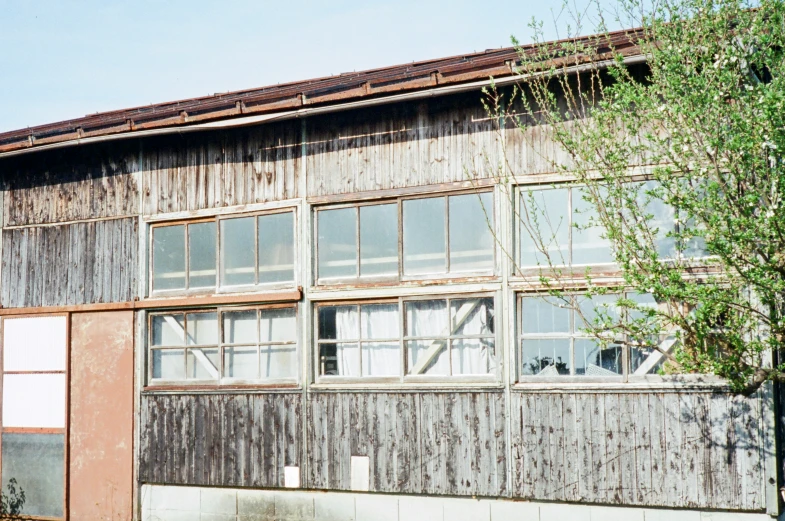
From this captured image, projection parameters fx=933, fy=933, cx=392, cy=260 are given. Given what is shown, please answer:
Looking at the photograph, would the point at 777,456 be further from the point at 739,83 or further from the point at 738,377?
the point at 739,83

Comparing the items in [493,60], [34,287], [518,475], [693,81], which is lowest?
[518,475]

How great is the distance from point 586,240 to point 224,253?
4577mm

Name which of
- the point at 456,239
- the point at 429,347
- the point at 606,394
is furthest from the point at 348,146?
the point at 606,394

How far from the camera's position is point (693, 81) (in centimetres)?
781

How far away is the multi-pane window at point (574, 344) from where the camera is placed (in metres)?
9.27

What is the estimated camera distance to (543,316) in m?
9.81

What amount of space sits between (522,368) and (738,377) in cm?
246

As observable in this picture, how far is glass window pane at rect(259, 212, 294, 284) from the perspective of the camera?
11.3m

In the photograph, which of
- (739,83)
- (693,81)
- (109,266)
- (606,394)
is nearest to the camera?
(693,81)

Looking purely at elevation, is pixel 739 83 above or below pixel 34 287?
above

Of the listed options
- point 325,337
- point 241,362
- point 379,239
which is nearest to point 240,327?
point 241,362

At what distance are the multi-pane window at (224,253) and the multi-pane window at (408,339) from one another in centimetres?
89

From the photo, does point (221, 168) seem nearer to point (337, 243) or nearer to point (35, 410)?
point (337, 243)

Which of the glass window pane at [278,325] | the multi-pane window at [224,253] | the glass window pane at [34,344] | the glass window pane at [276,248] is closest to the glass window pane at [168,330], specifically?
the multi-pane window at [224,253]
